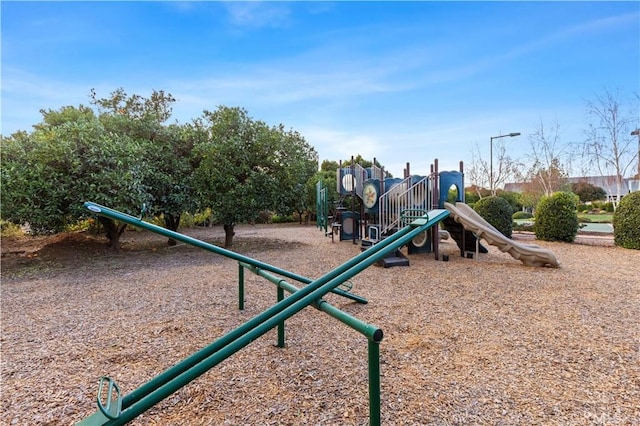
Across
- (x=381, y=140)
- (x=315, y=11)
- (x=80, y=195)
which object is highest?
(x=315, y=11)

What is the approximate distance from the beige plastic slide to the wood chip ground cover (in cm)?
36

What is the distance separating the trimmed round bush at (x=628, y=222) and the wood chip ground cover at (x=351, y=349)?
3.39m

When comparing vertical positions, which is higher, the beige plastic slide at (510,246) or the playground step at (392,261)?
the beige plastic slide at (510,246)

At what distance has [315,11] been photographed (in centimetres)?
768

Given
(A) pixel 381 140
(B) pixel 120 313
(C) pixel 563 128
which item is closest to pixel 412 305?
(B) pixel 120 313

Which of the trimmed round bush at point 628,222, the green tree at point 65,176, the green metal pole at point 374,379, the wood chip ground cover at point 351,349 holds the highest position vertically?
the green tree at point 65,176

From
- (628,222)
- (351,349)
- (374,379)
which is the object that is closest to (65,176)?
(351,349)

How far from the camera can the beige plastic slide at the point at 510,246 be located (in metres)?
6.41

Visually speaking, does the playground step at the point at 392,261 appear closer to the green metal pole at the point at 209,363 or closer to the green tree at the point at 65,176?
the green metal pole at the point at 209,363

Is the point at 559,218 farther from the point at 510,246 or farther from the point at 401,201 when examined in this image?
the point at 401,201

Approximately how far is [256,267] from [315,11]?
22.1ft

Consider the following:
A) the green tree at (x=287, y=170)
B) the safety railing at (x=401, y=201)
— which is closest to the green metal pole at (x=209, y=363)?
the safety railing at (x=401, y=201)

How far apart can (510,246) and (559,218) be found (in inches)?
199

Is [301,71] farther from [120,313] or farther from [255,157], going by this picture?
[120,313]
